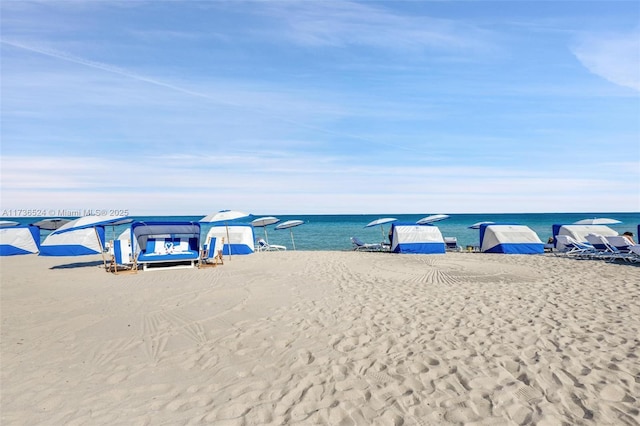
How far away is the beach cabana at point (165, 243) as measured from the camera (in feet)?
46.4

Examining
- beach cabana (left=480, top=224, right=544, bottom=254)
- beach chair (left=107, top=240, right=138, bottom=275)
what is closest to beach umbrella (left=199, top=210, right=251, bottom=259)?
beach chair (left=107, top=240, right=138, bottom=275)

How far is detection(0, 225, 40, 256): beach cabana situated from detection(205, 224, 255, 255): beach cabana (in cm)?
1084

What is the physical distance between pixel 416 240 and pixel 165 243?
37.5ft

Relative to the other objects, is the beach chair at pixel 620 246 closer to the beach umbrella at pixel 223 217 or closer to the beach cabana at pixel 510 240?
the beach cabana at pixel 510 240

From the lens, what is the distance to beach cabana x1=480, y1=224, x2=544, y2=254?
1883cm

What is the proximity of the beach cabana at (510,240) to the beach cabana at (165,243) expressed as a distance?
1376 cm

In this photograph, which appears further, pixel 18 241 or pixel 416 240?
pixel 18 241

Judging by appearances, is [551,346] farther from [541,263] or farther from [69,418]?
[541,263]

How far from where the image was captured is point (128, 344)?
5793mm

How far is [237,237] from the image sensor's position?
19.6 m

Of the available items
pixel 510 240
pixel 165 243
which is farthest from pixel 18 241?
pixel 510 240

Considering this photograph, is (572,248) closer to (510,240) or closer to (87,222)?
(510,240)

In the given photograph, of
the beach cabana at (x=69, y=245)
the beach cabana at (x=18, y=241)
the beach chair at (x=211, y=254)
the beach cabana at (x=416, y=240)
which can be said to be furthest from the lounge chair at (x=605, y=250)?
the beach cabana at (x=18, y=241)

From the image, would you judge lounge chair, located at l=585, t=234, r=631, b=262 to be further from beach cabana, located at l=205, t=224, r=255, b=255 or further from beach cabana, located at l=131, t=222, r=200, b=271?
beach cabana, located at l=131, t=222, r=200, b=271
